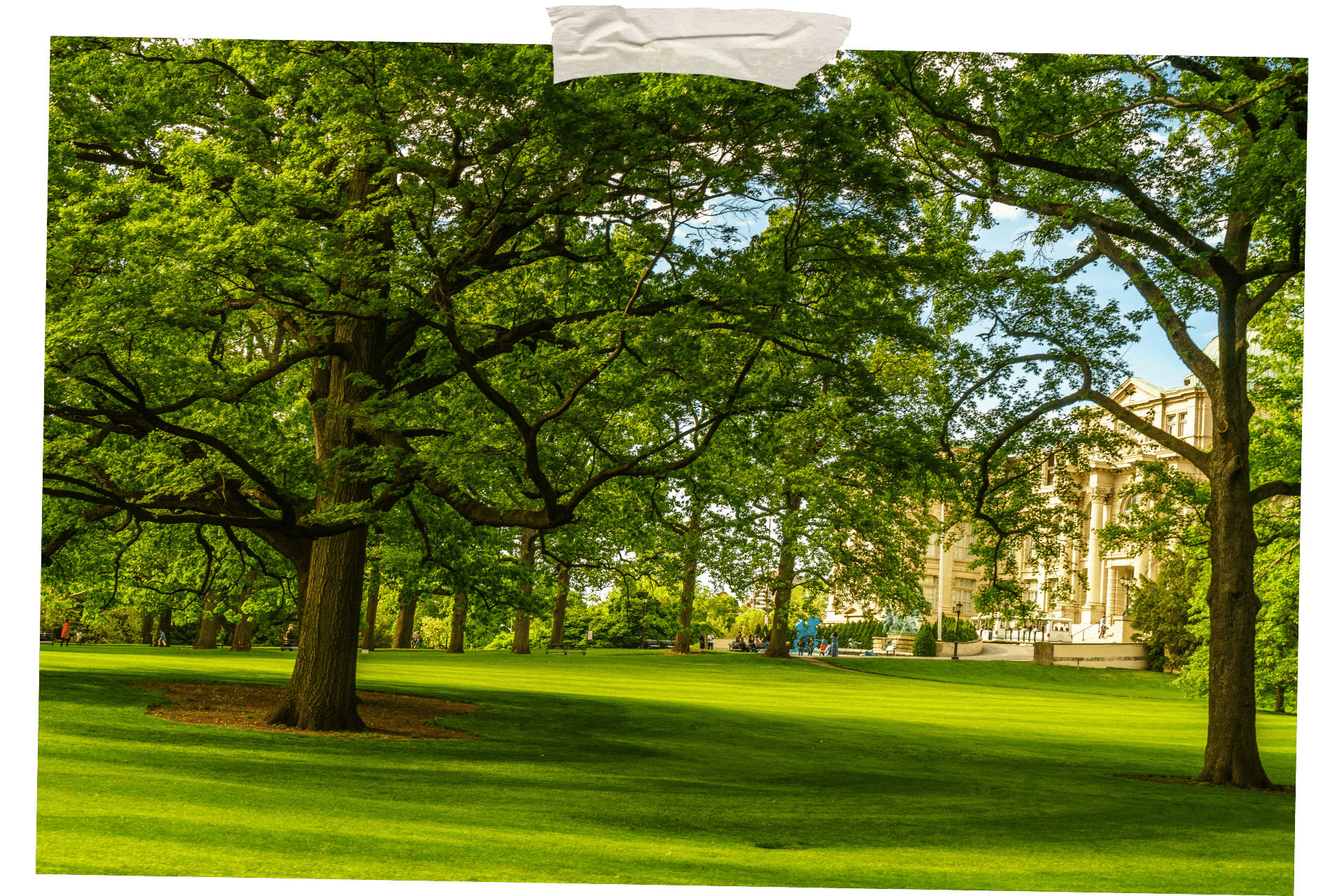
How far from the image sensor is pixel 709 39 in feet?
31.6

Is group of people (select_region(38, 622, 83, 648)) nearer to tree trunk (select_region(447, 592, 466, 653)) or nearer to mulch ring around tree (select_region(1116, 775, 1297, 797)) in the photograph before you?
tree trunk (select_region(447, 592, 466, 653))

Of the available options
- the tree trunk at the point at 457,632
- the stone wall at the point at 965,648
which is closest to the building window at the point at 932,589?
the stone wall at the point at 965,648

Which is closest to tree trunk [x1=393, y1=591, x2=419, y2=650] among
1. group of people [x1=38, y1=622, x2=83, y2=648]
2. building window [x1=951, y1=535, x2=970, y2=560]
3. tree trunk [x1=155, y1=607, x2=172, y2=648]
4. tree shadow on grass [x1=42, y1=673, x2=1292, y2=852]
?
tree trunk [x1=155, y1=607, x2=172, y2=648]

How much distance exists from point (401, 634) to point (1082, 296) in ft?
103

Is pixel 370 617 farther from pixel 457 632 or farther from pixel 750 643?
pixel 750 643

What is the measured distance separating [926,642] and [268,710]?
35.8 feet

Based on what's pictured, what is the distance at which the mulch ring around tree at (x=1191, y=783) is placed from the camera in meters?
12.3

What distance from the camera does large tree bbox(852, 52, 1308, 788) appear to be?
11211 millimetres

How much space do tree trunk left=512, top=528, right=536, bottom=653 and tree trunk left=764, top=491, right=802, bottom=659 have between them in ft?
13.7

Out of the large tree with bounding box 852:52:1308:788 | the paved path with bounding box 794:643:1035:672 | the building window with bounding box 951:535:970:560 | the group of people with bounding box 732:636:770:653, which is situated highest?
the large tree with bounding box 852:52:1308:788

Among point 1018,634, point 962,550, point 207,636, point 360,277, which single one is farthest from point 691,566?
point 207,636

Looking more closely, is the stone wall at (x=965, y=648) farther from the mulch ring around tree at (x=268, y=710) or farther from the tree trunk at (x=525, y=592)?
the mulch ring around tree at (x=268, y=710)

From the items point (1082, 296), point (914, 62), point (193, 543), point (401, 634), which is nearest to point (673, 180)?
point (914, 62)

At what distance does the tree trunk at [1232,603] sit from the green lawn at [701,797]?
0.42m
